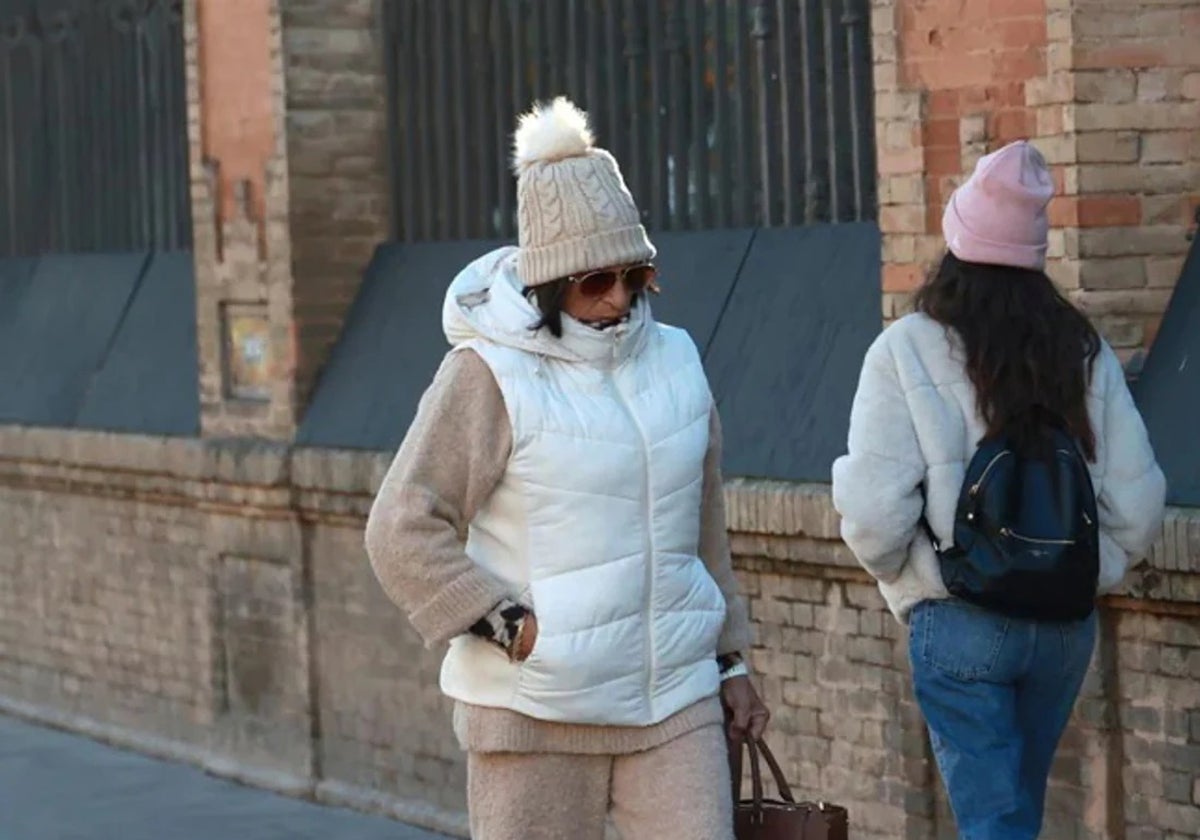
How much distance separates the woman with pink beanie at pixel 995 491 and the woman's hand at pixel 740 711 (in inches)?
14.4

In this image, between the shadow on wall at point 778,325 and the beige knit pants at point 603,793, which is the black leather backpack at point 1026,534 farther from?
the shadow on wall at point 778,325

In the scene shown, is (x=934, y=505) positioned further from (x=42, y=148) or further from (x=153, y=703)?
(x=42, y=148)

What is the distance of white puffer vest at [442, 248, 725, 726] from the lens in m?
5.66

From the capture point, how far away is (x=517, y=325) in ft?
18.9

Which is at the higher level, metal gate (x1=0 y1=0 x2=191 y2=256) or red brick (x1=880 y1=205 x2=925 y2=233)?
metal gate (x1=0 y1=0 x2=191 y2=256)

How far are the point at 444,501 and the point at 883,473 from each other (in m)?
0.89

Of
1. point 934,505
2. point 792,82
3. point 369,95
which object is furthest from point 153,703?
point 934,505

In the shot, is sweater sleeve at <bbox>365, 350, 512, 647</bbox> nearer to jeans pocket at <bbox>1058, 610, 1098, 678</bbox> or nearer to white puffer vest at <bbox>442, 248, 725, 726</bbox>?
white puffer vest at <bbox>442, 248, 725, 726</bbox>

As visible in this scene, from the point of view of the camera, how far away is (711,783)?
5.75 metres

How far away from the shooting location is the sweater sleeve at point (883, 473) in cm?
611

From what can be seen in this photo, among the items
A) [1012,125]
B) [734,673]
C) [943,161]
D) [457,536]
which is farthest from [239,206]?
[457,536]

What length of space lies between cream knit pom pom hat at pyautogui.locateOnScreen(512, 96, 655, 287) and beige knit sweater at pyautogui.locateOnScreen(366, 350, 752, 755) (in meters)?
0.22

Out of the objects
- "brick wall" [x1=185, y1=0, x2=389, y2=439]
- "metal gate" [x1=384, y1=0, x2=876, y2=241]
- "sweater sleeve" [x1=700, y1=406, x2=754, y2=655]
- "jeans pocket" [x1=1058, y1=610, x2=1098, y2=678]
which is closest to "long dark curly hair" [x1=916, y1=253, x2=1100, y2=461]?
"jeans pocket" [x1=1058, y1=610, x2=1098, y2=678]

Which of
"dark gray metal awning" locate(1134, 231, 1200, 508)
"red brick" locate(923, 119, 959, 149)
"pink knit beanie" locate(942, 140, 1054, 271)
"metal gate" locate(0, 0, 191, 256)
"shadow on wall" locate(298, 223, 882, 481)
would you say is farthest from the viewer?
"metal gate" locate(0, 0, 191, 256)
